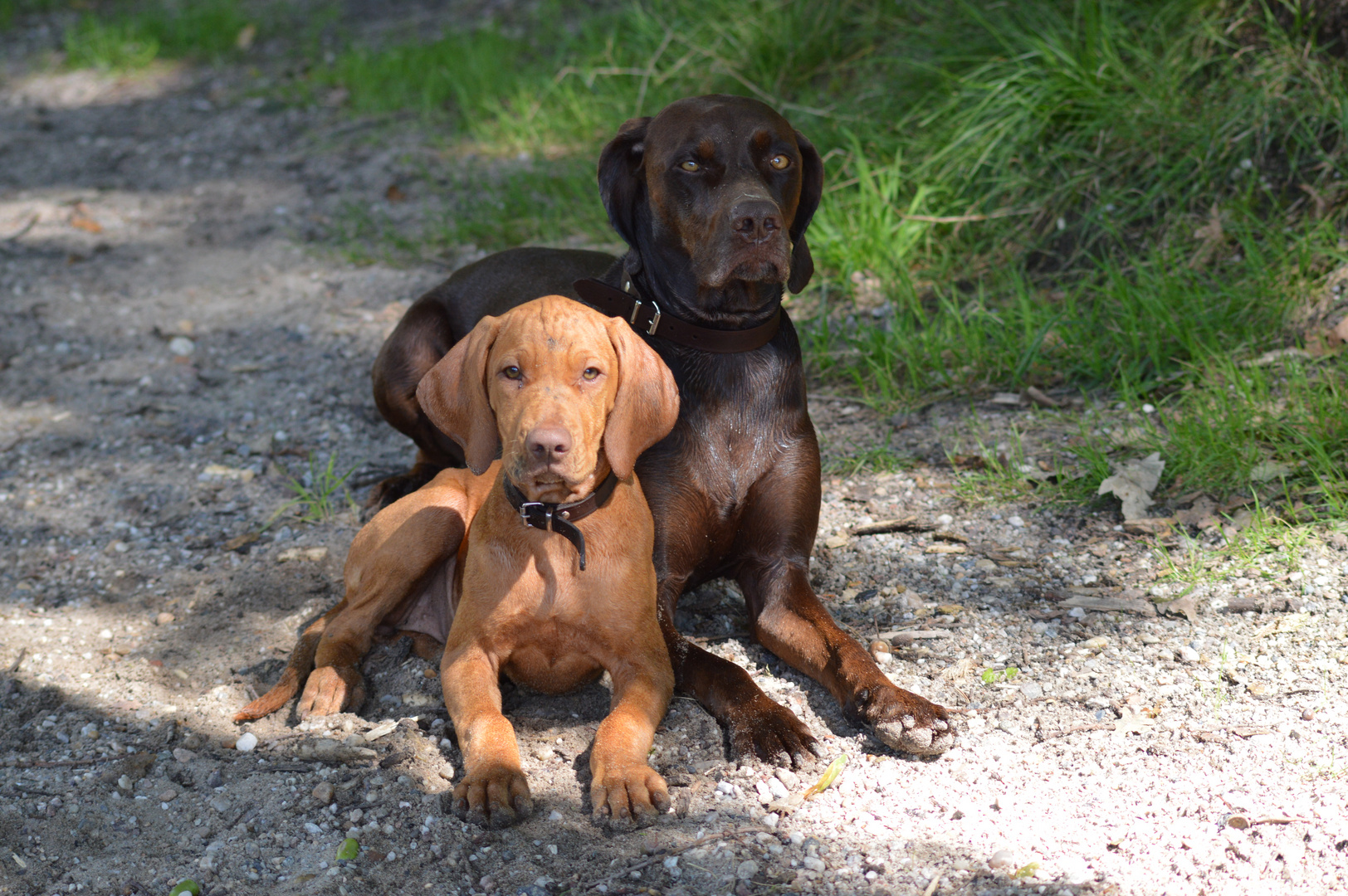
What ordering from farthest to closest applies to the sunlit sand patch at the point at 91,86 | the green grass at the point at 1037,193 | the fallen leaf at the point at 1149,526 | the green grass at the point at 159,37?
the green grass at the point at 159,37, the sunlit sand patch at the point at 91,86, the green grass at the point at 1037,193, the fallen leaf at the point at 1149,526

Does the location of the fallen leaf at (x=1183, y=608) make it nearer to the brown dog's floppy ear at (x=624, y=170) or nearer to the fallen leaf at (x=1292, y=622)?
the fallen leaf at (x=1292, y=622)

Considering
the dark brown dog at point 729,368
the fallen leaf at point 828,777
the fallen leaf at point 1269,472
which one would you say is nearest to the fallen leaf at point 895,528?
the dark brown dog at point 729,368

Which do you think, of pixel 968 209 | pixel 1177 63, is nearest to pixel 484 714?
pixel 968 209

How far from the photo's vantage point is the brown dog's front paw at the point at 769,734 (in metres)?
3.00

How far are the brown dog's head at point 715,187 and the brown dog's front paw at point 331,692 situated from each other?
4.70 feet

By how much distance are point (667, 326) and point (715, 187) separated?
0.42 m

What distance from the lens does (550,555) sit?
10.0ft

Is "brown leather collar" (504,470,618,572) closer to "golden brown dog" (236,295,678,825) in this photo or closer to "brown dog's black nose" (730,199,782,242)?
"golden brown dog" (236,295,678,825)

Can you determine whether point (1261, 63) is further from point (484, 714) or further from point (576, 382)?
point (484, 714)

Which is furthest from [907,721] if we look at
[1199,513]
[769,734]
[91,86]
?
[91,86]

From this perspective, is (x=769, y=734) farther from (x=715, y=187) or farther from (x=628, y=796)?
(x=715, y=187)

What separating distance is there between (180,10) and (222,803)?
30.7ft

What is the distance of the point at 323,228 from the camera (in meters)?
6.93

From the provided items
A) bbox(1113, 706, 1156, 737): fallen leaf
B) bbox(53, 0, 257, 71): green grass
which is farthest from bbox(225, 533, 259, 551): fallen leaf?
bbox(53, 0, 257, 71): green grass
